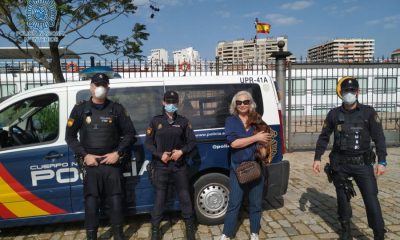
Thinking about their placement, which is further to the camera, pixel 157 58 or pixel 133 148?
pixel 157 58

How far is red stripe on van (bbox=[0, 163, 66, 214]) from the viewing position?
390cm

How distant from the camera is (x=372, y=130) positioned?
357 cm

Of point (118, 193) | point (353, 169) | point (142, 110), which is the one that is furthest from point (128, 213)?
point (353, 169)

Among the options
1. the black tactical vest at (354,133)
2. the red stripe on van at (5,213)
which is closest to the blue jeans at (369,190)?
the black tactical vest at (354,133)

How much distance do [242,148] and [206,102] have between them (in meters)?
1.01

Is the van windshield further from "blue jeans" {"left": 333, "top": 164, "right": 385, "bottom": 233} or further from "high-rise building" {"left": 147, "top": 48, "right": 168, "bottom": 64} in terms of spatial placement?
"high-rise building" {"left": 147, "top": 48, "right": 168, "bottom": 64}

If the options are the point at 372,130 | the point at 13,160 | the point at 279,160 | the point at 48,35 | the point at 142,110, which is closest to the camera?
the point at 372,130

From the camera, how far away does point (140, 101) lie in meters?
4.27

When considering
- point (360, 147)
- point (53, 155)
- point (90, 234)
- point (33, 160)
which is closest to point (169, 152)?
point (90, 234)

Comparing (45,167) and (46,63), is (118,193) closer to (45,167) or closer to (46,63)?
(45,167)

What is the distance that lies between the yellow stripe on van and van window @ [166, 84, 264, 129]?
2.10 metres

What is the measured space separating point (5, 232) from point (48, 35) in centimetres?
470

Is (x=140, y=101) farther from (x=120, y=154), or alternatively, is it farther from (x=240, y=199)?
(x=240, y=199)

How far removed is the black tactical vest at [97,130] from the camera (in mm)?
3562
